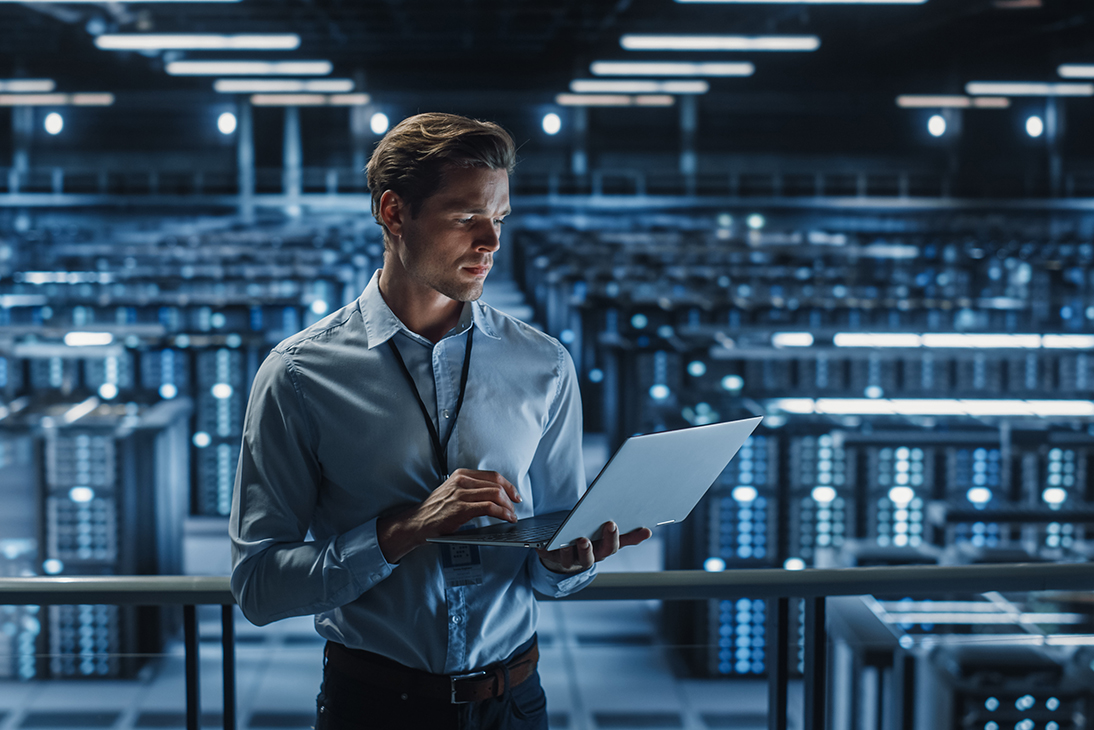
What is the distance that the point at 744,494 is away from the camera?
3859 mm

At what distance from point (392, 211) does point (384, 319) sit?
134 mm

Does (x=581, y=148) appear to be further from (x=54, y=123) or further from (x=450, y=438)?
(x=450, y=438)

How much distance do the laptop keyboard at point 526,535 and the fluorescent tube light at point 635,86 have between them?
2140 centimetres

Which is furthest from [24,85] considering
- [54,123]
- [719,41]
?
[719,41]

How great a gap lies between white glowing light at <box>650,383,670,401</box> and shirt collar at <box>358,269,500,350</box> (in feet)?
14.7

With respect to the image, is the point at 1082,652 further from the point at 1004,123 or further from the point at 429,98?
the point at 1004,123

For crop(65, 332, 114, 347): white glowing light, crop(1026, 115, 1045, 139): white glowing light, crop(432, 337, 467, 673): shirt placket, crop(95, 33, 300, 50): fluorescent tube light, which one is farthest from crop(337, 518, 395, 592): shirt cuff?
crop(1026, 115, 1045, 139): white glowing light

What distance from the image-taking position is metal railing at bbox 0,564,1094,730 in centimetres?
148

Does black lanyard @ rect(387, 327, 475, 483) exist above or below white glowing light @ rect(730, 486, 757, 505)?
above

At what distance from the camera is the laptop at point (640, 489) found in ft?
3.27

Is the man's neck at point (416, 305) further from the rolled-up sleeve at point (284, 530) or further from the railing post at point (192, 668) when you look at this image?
the railing post at point (192, 668)

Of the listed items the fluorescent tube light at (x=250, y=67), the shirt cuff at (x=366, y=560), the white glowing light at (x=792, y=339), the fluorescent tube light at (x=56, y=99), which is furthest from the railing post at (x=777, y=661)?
the fluorescent tube light at (x=56, y=99)

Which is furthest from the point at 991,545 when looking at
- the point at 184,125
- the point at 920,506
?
the point at 184,125

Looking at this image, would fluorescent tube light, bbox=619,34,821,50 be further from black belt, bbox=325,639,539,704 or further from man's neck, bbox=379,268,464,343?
black belt, bbox=325,639,539,704
